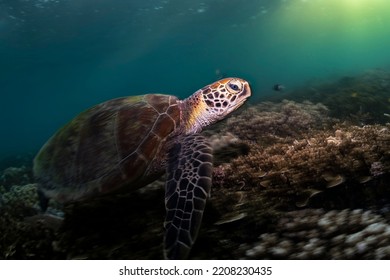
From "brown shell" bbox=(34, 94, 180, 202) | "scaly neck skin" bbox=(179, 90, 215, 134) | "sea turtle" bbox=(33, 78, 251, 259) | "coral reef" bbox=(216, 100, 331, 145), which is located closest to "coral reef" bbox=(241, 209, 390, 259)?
"sea turtle" bbox=(33, 78, 251, 259)

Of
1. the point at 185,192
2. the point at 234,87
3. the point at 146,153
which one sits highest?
the point at 234,87

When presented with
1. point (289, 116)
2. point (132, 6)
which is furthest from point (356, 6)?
point (289, 116)

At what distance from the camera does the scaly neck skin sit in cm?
291

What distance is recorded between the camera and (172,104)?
2857 millimetres

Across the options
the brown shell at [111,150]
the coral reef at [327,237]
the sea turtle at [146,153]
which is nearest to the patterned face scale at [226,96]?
the sea turtle at [146,153]

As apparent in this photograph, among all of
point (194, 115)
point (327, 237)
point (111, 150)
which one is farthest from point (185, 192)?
point (194, 115)

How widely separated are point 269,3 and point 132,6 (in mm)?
10656

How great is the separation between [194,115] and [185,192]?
1.09 m

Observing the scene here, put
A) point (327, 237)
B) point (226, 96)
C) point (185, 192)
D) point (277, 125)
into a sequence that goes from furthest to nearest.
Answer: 1. point (277, 125)
2. point (226, 96)
3. point (185, 192)
4. point (327, 237)

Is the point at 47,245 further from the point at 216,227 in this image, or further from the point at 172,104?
the point at 172,104

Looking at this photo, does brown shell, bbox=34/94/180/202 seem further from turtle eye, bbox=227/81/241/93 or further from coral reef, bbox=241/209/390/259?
coral reef, bbox=241/209/390/259

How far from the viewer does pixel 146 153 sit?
245cm

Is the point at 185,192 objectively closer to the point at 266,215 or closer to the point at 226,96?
the point at 266,215
